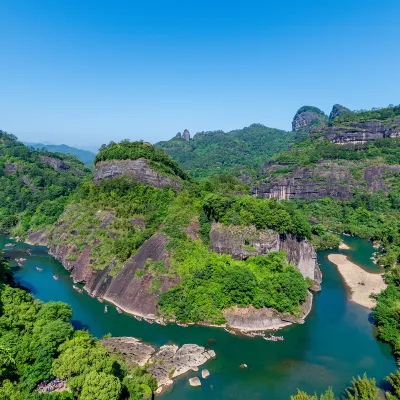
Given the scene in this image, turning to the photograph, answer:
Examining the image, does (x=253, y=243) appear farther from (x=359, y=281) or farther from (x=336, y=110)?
(x=336, y=110)

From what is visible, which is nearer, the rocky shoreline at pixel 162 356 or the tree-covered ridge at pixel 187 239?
the rocky shoreline at pixel 162 356

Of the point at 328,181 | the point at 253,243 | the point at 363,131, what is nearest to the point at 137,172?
the point at 253,243

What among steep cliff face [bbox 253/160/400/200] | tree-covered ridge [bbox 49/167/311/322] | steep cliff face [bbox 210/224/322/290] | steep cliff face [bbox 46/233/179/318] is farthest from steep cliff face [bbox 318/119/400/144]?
steep cliff face [bbox 46/233/179/318]

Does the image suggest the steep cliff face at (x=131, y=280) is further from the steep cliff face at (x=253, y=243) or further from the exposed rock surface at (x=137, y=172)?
the exposed rock surface at (x=137, y=172)

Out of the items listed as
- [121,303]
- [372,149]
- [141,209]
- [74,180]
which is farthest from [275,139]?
[121,303]

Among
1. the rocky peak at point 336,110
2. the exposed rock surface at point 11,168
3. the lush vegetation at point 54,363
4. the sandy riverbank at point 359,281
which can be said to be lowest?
the sandy riverbank at point 359,281

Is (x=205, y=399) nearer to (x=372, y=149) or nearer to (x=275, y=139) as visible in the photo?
(x=372, y=149)

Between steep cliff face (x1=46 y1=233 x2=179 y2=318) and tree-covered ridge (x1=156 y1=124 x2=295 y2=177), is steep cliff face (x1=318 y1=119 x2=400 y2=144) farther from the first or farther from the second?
steep cliff face (x1=46 y1=233 x2=179 y2=318)

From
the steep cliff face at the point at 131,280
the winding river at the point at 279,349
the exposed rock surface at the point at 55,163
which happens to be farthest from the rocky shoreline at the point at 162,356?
the exposed rock surface at the point at 55,163
